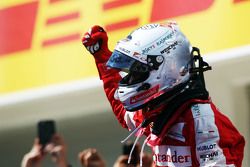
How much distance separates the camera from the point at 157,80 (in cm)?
366

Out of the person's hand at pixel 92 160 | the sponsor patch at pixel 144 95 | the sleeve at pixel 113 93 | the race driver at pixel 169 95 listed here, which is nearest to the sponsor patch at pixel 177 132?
the race driver at pixel 169 95

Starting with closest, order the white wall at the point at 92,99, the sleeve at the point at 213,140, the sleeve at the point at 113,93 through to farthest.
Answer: the sleeve at the point at 213,140 → the sleeve at the point at 113,93 → the white wall at the point at 92,99

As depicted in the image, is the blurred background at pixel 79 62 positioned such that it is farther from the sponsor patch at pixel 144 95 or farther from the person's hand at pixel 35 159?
the sponsor patch at pixel 144 95

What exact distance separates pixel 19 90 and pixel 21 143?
0.36 m

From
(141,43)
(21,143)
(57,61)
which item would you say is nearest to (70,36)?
(57,61)

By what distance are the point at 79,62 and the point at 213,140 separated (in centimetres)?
290

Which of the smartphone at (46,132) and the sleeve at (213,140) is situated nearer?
the sleeve at (213,140)

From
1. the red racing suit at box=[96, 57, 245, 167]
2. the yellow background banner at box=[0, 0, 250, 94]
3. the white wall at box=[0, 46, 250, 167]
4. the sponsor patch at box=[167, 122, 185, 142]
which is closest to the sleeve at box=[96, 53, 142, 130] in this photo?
the red racing suit at box=[96, 57, 245, 167]

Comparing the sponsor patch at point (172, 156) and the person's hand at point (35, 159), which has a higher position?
the person's hand at point (35, 159)

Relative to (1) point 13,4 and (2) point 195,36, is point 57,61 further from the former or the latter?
(2) point 195,36

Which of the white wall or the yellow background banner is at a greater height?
the yellow background banner

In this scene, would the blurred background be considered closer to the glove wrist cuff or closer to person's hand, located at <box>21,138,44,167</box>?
person's hand, located at <box>21,138,44,167</box>

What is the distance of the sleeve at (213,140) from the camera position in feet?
11.5

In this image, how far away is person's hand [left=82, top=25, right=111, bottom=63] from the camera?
4.11 m
